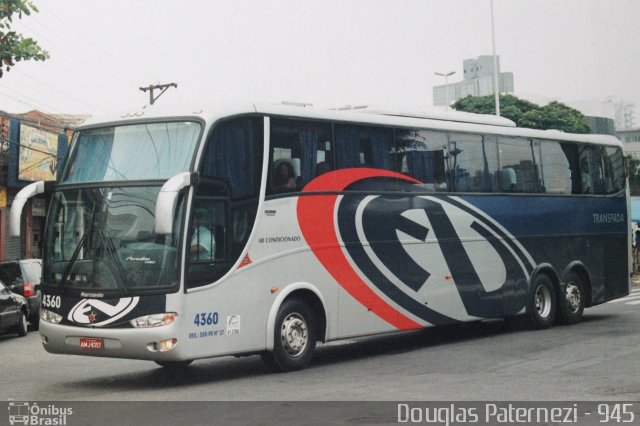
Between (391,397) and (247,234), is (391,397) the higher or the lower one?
the lower one

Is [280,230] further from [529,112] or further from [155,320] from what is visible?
[529,112]

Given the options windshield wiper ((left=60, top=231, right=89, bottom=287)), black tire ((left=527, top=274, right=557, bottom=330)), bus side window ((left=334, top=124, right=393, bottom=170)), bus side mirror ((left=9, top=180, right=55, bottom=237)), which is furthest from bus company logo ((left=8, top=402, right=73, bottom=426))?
black tire ((left=527, top=274, right=557, bottom=330))

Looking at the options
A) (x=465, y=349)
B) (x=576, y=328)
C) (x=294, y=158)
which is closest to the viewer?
(x=294, y=158)

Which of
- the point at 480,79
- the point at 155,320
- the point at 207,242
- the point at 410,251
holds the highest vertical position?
the point at 480,79

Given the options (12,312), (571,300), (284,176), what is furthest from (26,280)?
(571,300)

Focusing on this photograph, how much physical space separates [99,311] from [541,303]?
31.5 feet

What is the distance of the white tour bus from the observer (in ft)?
37.4

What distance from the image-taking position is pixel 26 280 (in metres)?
23.2

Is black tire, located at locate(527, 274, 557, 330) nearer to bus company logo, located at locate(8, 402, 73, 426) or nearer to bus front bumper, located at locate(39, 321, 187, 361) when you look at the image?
bus front bumper, located at locate(39, 321, 187, 361)

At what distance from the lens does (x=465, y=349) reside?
14.9 metres

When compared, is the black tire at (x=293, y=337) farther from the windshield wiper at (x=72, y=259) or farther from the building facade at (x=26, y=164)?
the building facade at (x=26, y=164)

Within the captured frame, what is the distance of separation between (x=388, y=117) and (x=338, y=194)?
1.87m

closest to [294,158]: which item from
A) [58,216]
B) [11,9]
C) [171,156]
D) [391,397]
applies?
[171,156]

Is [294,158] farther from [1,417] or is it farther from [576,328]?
[576,328]
